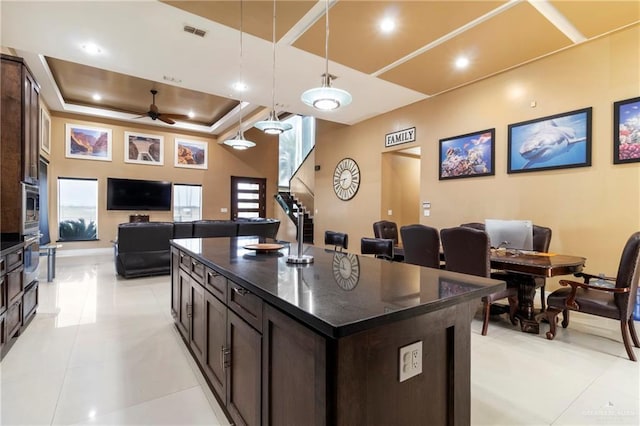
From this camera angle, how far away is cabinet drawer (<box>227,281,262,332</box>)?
52.7 inches

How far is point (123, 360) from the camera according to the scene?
2479 mm

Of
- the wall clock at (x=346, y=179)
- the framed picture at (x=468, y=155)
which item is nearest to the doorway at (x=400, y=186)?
the wall clock at (x=346, y=179)

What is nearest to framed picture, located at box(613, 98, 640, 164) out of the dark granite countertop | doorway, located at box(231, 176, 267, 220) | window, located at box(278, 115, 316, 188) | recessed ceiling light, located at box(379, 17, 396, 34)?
recessed ceiling light, located at box(379, 17, 396, 34)

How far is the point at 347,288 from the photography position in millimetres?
1318

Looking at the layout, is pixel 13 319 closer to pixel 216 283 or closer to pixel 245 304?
pixel 216 283

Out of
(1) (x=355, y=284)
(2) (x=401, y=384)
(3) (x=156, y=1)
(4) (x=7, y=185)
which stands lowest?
(2) (x=401, y=384)

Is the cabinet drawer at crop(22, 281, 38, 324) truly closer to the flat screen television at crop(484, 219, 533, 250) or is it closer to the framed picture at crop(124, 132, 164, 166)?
the flat screen television at crop(484, 219, 533, 250)

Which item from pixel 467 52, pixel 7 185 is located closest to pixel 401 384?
pixel 7 185

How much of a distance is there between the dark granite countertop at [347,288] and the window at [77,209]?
26.8ft

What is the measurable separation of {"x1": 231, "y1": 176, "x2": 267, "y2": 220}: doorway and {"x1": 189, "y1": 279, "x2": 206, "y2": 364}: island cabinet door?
8460 mm

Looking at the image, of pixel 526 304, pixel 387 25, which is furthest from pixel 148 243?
pixel 526 304

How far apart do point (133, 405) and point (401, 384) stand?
1782mm

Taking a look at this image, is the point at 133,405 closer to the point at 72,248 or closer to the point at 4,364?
the point at 4,364

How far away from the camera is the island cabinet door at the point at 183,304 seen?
249 centimetres
